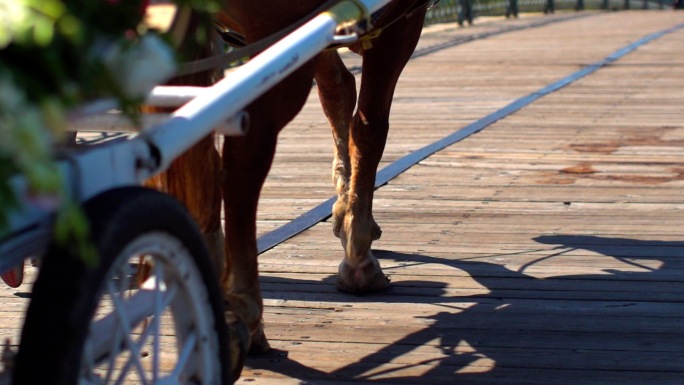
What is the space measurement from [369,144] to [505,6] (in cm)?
1724

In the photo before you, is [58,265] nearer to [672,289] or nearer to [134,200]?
[134,200]

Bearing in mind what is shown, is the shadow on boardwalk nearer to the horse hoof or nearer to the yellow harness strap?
the horse hoof

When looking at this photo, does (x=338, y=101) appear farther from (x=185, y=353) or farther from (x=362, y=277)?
(x=185, y=353)

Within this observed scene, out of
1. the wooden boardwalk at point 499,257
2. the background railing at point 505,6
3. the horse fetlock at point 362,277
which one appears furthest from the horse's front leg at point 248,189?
the background railing at point 505,6

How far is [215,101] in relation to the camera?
2.19 m

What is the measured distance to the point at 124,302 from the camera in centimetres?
214

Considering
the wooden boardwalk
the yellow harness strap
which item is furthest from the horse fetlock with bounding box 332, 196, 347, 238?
the yellow harness strap

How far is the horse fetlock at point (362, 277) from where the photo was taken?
391 centimetres

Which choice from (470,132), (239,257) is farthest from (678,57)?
(239,257)

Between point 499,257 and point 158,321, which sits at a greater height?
point 158,321

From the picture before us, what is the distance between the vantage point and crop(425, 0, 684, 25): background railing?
56.5 ft

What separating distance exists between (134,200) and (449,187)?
3.87m

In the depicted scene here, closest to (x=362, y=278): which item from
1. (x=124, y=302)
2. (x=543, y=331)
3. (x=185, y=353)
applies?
(x=543, y=331)

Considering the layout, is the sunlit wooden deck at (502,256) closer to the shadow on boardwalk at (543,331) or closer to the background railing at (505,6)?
the shadow on boardwalk at (543,331)
